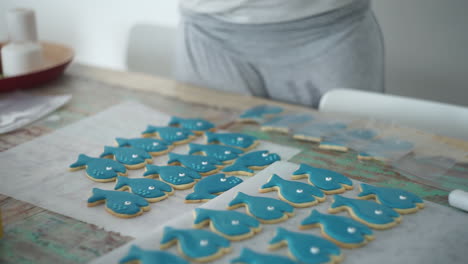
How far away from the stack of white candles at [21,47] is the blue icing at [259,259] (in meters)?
0.90

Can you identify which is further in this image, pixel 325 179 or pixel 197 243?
pixel 325 179

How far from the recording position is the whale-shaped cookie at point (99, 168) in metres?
0.85

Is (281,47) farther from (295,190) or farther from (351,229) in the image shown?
(351,229)

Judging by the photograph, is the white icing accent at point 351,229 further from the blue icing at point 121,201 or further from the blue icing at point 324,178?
the blue icing at point 121,201

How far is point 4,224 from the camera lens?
2.37ft

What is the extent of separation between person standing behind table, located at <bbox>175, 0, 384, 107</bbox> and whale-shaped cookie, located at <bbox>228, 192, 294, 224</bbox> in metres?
0.56

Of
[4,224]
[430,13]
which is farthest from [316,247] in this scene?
[430,13]

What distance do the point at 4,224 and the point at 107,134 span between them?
355 millimetres

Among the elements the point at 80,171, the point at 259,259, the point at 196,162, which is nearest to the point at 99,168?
the point at 80,171

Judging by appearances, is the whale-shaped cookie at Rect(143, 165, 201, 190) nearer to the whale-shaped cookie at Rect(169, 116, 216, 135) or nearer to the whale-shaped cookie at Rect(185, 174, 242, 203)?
the whale-shaped cookie at Rect(185, 174, 242, 203)

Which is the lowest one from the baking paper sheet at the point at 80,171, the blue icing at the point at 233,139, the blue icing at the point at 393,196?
the baking paper sheet at the point at 80,171

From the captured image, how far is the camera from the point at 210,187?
0.82 metres

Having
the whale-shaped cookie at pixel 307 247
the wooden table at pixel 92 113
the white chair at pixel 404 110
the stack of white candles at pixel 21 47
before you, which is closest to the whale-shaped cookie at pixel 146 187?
the wooden table at pixel 92 113

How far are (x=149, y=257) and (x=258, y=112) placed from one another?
0.58m
